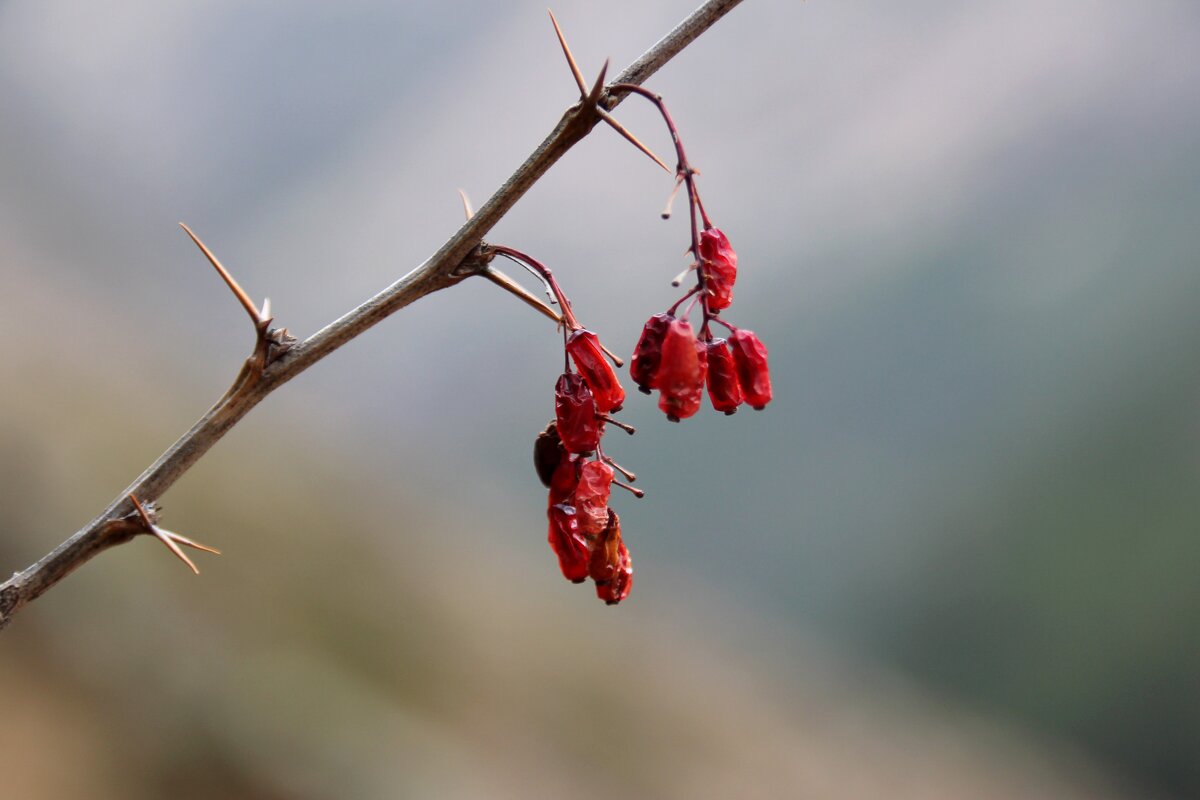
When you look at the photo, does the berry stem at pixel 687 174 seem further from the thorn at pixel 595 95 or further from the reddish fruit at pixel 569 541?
the reddish fruit at pixel 569 541

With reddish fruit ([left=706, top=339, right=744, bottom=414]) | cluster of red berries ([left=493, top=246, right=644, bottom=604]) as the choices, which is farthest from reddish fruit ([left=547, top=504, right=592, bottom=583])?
reddish fruit ([left=706, top=339, right=744, bottom=414])

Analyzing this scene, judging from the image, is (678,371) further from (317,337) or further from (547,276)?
(317,337)

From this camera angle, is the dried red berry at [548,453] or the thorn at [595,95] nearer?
the thorn at [595,95]

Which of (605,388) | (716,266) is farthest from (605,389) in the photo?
(716,266)

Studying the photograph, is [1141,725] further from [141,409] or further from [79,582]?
[141,409]

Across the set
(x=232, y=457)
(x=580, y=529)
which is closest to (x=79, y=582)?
(x=232, y=457)

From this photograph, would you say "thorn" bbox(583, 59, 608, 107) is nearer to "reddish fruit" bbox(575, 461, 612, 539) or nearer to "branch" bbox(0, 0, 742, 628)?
"branch" bbox(0, 0, 742, 628)

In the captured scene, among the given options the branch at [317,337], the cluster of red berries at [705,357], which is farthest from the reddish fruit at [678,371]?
the branch at [317,337]
